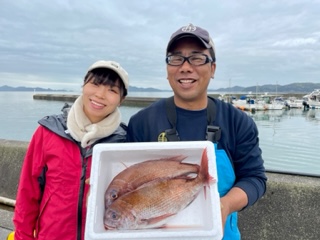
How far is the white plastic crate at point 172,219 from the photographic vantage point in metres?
1.37

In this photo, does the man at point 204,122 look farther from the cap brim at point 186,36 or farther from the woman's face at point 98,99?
the woman's face at point 98,99

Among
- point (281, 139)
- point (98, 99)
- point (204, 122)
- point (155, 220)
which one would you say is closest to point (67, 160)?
point (98, 99)

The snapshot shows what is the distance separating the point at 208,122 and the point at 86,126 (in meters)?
0.91

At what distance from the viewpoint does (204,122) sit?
6.75 feet

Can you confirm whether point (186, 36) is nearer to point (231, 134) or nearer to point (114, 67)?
point (114, 67)

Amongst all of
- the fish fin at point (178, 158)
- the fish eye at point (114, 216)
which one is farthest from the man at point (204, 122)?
the fish eye at point (114, 216)

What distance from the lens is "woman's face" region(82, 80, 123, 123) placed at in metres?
2.14

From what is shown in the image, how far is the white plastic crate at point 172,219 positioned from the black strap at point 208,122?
26 cm

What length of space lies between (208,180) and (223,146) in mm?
498

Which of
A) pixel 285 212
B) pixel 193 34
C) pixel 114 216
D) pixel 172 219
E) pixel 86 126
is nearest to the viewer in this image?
pixel 114 216

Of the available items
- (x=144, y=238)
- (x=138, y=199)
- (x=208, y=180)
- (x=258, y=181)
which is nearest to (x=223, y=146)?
(x=258, y=181)

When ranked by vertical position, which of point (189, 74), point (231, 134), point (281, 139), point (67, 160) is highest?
point (189, 74)

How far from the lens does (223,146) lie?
78.4 inches

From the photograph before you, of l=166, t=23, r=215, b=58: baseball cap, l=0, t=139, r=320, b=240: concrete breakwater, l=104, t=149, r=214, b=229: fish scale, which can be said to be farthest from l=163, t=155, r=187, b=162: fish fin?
l=0, t=139, r=320, b=240: concrete breakwater
